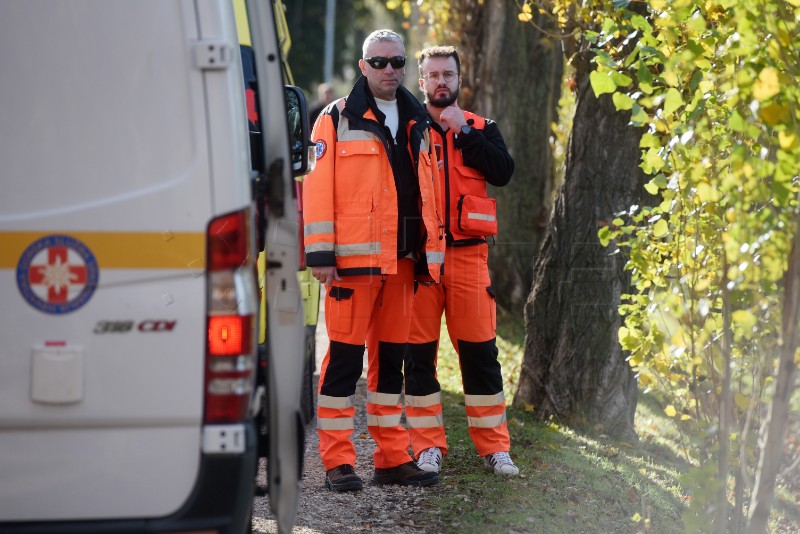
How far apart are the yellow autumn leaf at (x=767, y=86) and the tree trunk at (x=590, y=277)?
131 inches

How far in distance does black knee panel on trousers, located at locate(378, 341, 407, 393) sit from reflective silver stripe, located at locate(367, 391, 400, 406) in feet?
0.07

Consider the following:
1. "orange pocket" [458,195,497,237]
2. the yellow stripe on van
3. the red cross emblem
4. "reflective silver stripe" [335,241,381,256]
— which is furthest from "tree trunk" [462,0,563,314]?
the red cross emblem

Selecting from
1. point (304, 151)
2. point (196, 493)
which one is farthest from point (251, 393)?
point (304, 151)

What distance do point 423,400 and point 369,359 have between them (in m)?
0.41

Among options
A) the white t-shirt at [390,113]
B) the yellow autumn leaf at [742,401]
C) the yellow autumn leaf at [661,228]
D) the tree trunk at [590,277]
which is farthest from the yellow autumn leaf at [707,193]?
the tree trunk at [590,277]

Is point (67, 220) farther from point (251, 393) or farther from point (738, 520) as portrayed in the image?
point (738, 520)

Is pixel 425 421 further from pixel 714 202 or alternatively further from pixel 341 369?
pixel 714 202

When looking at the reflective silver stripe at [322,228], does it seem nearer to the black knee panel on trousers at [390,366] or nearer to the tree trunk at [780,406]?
the black knee panel on trousers at [390,366]

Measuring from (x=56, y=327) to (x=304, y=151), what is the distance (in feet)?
6.02

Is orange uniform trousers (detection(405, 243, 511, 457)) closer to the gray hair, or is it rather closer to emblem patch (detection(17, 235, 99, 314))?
the gray hair

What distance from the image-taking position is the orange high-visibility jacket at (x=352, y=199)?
18.3 ft

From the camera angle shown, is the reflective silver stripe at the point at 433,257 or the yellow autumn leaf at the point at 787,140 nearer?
the yellow autumn leaf at the point at 787,140

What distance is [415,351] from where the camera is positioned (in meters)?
6.24

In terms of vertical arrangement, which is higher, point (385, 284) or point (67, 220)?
point (67, 220)
